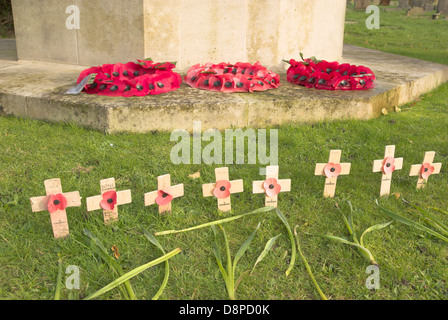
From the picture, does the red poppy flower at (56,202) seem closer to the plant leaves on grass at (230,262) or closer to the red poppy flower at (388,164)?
the plant leaves on grass at (230,262)

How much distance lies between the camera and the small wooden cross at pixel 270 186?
244 cm

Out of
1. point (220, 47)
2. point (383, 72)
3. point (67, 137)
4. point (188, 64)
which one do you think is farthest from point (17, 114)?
point (383, 72)

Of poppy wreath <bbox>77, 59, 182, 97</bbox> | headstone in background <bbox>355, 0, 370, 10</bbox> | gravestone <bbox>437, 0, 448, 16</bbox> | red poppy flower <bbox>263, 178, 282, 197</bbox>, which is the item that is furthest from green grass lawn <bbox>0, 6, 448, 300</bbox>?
headstone in background <bbox>355, 0, 370, 10</bbox>

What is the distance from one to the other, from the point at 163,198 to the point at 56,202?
0.56 metres

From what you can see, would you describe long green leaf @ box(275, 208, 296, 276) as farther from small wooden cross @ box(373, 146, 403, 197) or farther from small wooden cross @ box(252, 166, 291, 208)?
small wooden cross @ box(373, 146, 403, 197)

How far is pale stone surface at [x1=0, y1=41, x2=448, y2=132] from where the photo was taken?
3.65 metres

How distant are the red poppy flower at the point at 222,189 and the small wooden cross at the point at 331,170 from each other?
0.58m

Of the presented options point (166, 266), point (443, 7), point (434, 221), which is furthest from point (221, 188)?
point (443, 7)

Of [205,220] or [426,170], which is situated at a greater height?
[426,170]

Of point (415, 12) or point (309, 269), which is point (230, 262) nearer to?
point (309, 269)

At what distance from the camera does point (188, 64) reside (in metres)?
4.93

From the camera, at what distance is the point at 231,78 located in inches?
165

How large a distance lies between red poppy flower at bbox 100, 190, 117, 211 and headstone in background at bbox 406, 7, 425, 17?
2061 cm

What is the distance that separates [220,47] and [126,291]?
365 cm
